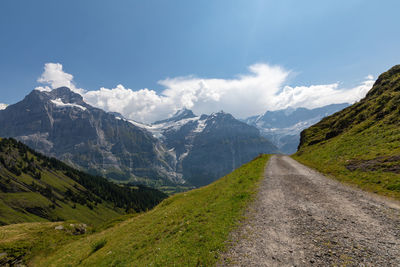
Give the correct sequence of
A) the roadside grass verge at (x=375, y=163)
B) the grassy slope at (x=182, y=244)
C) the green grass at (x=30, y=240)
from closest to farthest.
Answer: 1. the grassy slope at (x=182, y=244)
2. the roadside grass verge at (x=375, y=163)
3. the green grass at (x=30, y=240)

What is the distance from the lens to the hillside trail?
347 inches

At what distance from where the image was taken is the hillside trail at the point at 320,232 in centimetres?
881

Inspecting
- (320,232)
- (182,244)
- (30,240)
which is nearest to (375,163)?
(320,232)

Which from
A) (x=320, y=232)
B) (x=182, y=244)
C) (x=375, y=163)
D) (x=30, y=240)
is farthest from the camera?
(x=30, y=240)

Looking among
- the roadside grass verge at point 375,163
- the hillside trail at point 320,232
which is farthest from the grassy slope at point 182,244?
the roadside grass verge at point 375,163

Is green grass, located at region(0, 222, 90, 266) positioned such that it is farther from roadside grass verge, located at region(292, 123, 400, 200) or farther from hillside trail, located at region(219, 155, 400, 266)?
roadside grass verge, located at region(292, 123, 400, 200)

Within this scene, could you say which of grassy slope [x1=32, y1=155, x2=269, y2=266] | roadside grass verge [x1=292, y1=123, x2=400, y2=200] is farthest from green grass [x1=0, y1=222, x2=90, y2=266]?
roadside grass verge [x1=292, y1=123, x2=400, y2=200]

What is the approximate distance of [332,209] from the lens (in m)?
14.6

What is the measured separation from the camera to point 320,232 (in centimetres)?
1123

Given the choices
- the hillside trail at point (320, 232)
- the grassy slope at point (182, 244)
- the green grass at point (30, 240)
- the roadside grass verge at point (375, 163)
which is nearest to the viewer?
the hillside trail at point (320, 232)

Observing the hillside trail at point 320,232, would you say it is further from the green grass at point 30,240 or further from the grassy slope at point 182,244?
the green grass at point 30,240

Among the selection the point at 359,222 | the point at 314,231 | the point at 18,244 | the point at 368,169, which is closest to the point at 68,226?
the point at 18,244

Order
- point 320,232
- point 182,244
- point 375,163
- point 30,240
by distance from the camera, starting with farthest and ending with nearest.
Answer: point 30,240
point 375,163
point 182,244
point 320,232

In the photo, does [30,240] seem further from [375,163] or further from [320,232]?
[375,163]
